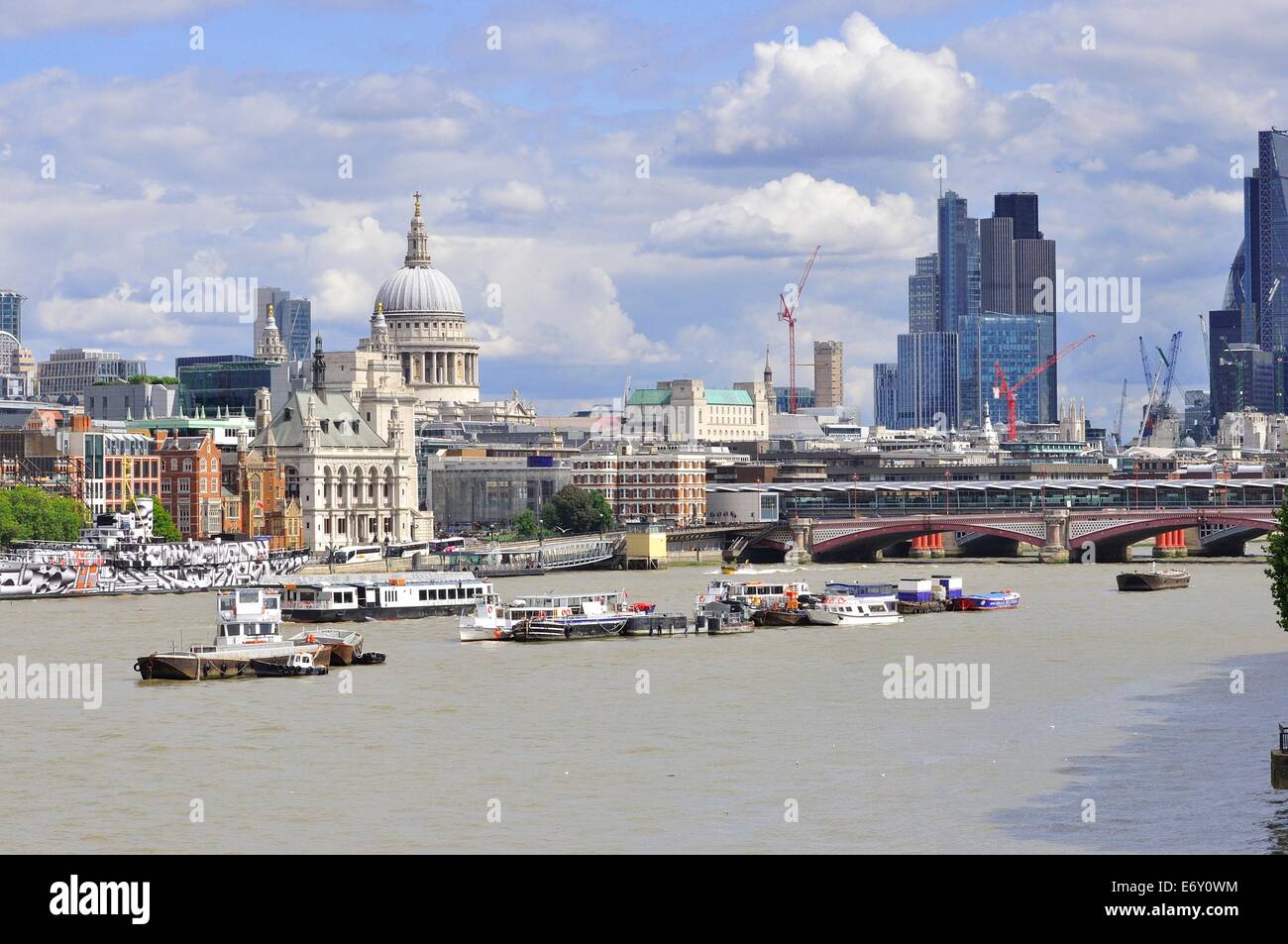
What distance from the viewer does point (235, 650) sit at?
5134cm

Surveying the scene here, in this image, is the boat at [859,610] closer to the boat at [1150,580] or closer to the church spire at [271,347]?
the boat at [1150,580]

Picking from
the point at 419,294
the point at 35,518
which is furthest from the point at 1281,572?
the point at 419,294

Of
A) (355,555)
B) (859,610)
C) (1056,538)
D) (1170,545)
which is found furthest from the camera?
(1170,545)

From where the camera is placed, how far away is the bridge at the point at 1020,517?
3999 inches

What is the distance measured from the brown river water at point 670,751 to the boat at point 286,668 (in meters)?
0.83

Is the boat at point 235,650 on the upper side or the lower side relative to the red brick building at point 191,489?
lower

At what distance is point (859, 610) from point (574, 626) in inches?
376

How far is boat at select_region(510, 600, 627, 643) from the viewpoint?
60812mm

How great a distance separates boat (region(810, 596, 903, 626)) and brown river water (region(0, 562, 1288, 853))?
7230 mm

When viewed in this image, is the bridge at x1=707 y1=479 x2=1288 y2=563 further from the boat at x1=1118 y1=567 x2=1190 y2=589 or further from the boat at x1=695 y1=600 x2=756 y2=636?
the boat at x1=695 y1=600 x2=756 y2=636

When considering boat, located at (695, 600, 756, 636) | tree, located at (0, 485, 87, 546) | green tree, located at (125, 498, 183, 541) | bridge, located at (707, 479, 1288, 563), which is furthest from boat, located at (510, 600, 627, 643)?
green tree, located at (125, 498, 183, 541)

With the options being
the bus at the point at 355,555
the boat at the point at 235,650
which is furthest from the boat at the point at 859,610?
the bus at the point at 355,555

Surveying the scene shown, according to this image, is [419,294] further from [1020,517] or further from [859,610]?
[859,610]
